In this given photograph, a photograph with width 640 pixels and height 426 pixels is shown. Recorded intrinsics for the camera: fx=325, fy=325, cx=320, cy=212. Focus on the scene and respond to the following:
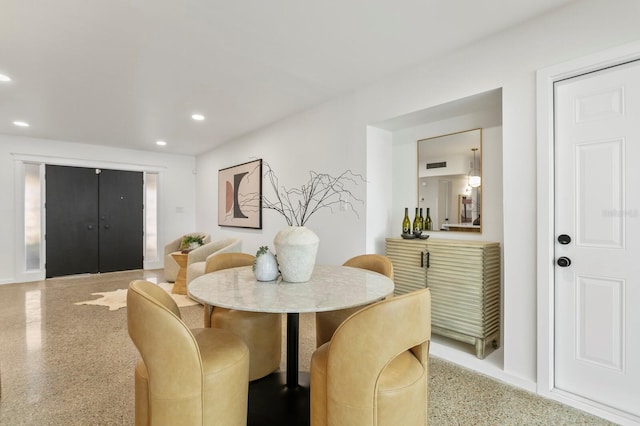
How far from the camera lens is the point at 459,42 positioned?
244cm

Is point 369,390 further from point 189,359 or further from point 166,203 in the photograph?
point 166,203

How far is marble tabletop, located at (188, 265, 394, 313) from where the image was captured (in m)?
1.37

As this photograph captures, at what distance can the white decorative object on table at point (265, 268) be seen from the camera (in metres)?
1.85

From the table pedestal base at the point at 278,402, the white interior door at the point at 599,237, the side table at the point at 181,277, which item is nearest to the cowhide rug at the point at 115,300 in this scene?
the side table at the point at 181,277

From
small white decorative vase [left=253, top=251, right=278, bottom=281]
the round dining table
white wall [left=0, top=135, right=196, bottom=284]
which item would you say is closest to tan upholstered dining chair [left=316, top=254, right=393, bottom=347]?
the round dining table

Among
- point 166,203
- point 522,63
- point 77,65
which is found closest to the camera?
point 522,63

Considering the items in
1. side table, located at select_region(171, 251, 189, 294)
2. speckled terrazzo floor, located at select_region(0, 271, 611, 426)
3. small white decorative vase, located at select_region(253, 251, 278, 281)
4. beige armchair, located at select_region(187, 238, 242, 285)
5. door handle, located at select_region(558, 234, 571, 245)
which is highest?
door handle, located at select_region(558, 234, 571, 245)

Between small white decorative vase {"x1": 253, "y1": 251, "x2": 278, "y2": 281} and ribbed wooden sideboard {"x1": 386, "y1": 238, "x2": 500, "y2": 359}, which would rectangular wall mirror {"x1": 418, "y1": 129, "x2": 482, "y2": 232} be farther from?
small white decorative vase {"x1": 253, "y1": 251, "x2": 278, "y2": 281}

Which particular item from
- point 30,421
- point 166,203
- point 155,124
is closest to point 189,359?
point 30,421

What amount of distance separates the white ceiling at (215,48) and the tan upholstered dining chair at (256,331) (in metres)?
1.93

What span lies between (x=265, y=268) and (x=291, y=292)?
1.04ft

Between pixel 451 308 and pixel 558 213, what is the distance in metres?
1.05

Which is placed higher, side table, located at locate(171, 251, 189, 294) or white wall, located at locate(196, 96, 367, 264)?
white wall, located at locate(196, 96, 367, 264)

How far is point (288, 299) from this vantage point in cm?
146
